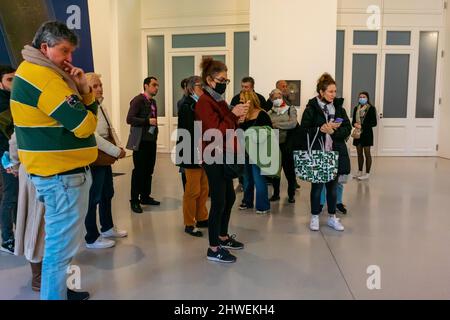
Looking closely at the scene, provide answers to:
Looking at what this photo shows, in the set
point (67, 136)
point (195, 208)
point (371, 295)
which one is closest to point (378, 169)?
point (195, 208)

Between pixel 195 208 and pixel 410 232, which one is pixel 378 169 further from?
pixel 195 208

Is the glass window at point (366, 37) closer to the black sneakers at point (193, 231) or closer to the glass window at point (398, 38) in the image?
the glass window at point (398, 38)

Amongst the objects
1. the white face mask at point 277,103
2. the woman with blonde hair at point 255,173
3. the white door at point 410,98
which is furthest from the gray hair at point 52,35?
the white door at point 410,98

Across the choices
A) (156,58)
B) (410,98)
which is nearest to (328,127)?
(410,98)

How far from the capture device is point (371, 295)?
8.27 ft

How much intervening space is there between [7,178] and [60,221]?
4.74 ft

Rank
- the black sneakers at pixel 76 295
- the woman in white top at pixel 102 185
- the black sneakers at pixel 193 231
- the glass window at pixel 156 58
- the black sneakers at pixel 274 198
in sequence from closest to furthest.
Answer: the black sneakers at pixel 76 295 < the woman in white top at pixel 102 185 < the black sneakers at pixel 193 231 < the black sneakers at pixel 274 198 < the glass window at pixel 156 58

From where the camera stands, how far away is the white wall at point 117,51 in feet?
26.1

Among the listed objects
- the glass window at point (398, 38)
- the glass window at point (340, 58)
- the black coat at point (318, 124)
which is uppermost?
the glass window at point (398, 38)

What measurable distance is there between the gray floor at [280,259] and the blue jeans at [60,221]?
420mm

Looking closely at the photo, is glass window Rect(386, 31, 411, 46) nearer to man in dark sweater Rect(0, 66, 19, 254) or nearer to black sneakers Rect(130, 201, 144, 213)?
black sneakers Rect(130, 201, 144, 213)

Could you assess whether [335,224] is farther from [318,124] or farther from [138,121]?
[138,121]

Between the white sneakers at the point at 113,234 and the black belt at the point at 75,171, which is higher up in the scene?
the black belt at the point at 75,171

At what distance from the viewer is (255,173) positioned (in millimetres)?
4477
